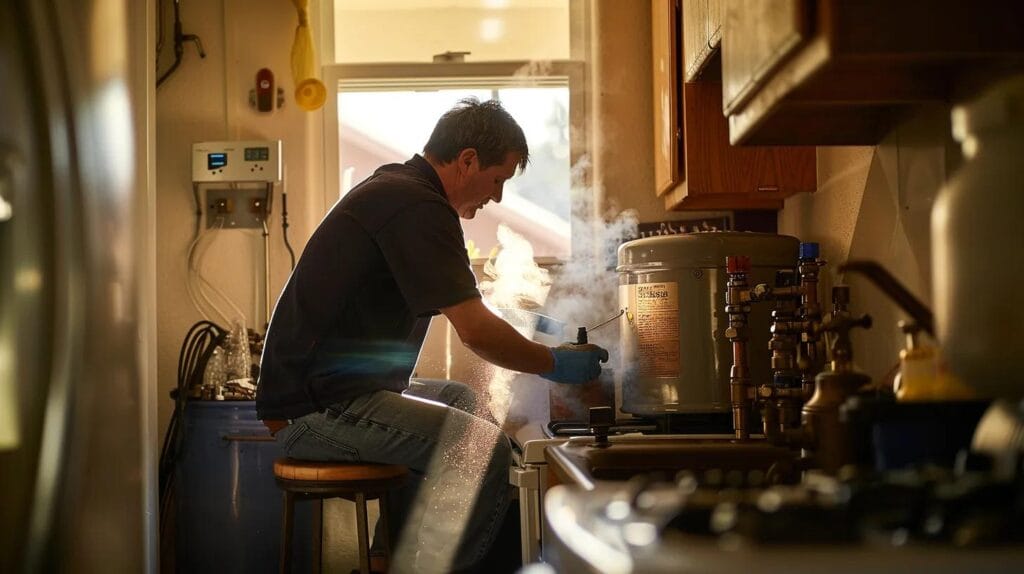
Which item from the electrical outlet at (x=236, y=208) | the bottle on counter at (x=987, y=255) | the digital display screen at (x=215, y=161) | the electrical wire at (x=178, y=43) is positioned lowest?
→ the bottle on counter at (x=987, y=255)

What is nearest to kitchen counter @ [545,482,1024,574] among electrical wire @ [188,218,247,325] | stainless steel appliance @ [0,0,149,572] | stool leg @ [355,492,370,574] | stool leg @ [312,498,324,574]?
stainless steel appliance @ [0,0,149,572]

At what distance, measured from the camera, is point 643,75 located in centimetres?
388

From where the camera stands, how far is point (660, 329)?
8.34 ft

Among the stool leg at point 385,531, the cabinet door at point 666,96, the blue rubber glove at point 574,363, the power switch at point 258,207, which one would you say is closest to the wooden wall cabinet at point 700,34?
the cabinet door at point 666,96

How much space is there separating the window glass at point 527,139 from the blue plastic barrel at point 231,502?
1.02 metres

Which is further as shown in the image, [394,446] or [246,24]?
[246,24]

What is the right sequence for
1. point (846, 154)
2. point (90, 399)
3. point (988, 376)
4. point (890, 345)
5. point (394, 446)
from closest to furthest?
point (988, 376) → point (90, 399) → point (890, 345) → point (846, 154) → point (394, 446)

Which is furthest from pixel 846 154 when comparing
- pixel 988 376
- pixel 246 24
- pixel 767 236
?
pixel 246 24

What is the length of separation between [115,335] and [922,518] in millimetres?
1190

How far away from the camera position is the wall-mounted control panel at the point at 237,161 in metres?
3.81

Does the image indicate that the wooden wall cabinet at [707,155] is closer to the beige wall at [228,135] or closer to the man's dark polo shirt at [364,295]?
the man's dark polo shirt at [364,295]

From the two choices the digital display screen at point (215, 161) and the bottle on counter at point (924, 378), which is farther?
the digital display screen at point (215, 161)

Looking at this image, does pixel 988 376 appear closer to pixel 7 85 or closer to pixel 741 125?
pixel 741 125

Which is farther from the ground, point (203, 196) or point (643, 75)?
point (643, 75)
